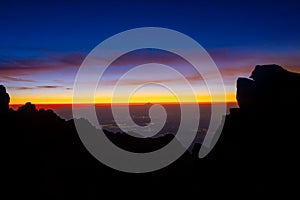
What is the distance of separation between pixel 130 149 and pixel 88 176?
42.7 ft

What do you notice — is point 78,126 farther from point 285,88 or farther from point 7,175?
point 285,88

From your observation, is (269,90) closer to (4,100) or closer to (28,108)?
(28,108)

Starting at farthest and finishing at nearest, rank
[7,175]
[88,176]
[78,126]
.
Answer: [78,126], [88,176], [7,175]

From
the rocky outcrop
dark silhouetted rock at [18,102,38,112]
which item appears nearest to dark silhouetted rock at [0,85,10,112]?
dark silhouetted rock at [18,102,38,112]

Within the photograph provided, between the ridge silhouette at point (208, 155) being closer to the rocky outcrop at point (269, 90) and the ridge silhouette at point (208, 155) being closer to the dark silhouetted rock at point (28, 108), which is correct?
the rocky outcrop at point (269, 90)

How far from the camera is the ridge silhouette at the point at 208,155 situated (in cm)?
4116

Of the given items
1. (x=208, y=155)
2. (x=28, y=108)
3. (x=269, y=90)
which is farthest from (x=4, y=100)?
(x=269, y=90)

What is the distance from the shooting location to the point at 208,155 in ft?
174

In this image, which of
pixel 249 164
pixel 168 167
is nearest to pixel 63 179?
pixel 168 167

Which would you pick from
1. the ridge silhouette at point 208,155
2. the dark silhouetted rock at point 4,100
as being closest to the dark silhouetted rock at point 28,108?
the ridge silhouette at point 208,155

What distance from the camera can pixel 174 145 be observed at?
60.0 metres

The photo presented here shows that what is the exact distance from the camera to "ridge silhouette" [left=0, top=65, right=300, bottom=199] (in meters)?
41.2

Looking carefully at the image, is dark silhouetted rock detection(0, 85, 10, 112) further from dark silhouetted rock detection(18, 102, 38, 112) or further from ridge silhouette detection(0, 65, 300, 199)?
ridge silhouette detection(0, 65, 300, 199)

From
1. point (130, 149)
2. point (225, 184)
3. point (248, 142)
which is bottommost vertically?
point (225, 184)
